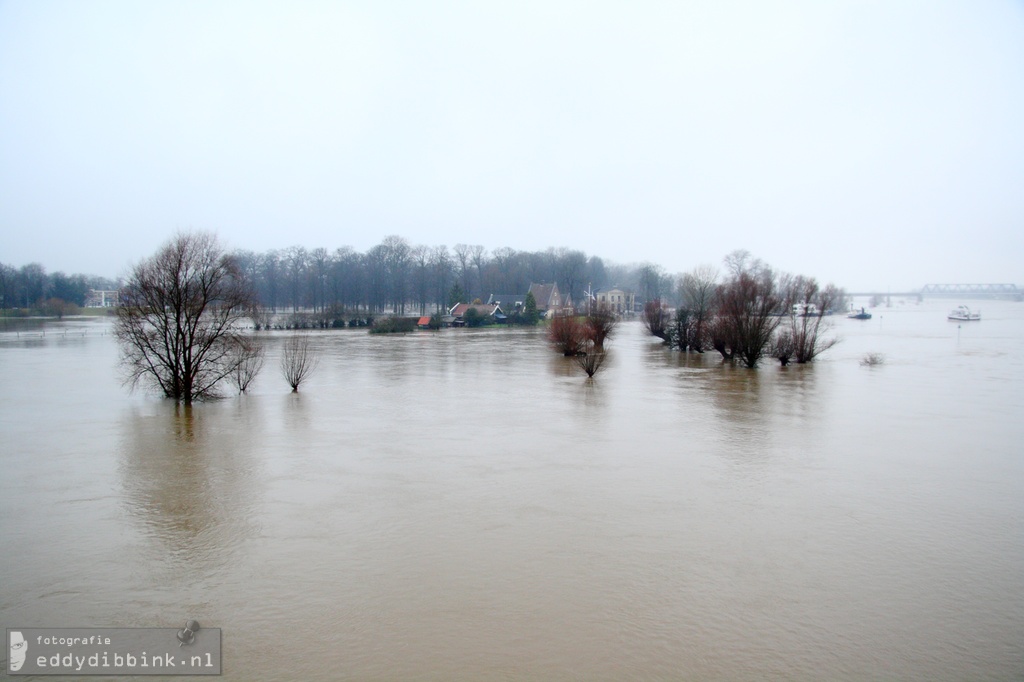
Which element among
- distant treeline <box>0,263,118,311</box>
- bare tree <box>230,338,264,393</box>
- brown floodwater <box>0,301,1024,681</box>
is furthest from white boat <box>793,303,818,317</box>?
distant treeline <box>0,263,118,311</box>

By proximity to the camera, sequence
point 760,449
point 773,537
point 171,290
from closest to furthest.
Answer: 1. point 773,537
2. point 760,449
3. point 171,290

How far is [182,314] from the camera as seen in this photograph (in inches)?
779

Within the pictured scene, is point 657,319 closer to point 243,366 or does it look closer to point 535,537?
point 243,366

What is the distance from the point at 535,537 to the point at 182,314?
16057 mm

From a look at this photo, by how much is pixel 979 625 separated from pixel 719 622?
253 centimetres

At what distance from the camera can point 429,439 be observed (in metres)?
14.0

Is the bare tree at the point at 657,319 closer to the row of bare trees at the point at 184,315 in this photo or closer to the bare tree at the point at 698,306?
the bare tree at the point at 698,306

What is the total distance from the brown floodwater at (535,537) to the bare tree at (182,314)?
8.13 feet

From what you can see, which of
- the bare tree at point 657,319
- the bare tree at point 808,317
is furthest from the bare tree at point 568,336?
the bare tree at point 808,317

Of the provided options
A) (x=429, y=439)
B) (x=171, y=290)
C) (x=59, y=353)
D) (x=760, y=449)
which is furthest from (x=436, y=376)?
(x=59, y=353)

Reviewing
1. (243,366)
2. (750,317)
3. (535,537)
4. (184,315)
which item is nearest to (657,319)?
(750,317)

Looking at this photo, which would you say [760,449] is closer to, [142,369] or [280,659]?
[280,659]

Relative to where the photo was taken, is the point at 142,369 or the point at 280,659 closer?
the point at 280,659

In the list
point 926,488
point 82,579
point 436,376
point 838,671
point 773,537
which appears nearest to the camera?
point 838,671
